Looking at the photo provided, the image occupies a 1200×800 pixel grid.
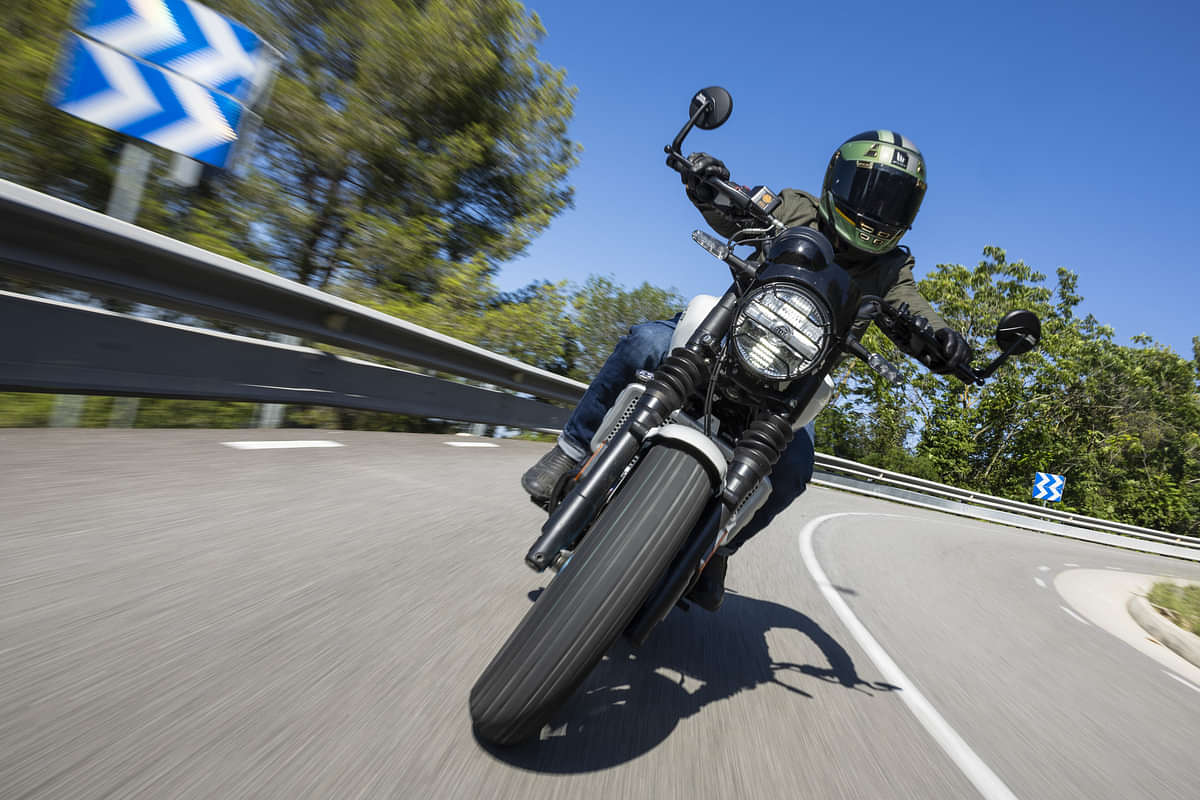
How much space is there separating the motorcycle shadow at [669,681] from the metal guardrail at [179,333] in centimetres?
301

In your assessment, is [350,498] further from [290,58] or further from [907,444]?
[907,444]

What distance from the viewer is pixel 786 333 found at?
237cm

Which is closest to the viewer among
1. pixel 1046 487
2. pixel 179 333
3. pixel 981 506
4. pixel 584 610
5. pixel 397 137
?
pixel 584 610

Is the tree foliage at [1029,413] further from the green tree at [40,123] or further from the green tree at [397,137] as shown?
the green tree at [40,123]

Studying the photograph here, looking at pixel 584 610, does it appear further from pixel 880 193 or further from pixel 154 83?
pixel 154 83

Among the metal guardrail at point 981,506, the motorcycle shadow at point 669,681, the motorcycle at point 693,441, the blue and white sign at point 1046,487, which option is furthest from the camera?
the blue and white sign at point 1046,487

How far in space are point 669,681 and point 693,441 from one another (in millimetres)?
1087

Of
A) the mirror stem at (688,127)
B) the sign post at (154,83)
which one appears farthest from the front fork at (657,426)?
the sign post at (154,83)

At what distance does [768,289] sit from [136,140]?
13.9 feet

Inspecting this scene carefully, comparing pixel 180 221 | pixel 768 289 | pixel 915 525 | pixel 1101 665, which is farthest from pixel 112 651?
pixel 915 525

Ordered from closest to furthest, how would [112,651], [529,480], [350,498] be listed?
[112,651]
[529,480]
[350,498]

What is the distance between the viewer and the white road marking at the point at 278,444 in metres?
5.22

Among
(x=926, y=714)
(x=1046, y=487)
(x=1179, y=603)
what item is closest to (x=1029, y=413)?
(x=1046, y=487)

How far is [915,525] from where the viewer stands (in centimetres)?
1402
